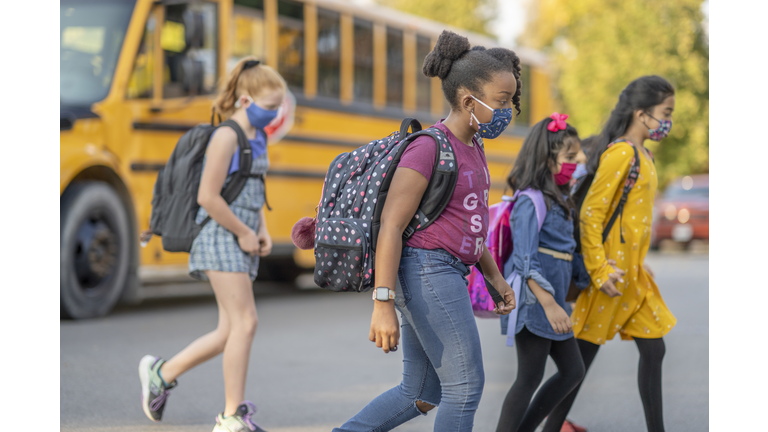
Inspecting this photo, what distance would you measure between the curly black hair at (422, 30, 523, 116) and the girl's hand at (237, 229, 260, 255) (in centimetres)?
150

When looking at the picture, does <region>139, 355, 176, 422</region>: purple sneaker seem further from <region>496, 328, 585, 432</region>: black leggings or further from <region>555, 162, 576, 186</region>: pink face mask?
<region>555, 162, 576, 186</region>: pink face mask

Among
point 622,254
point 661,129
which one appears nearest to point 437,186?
point 622,254

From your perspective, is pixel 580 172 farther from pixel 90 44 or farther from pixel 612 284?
pixel 90 44

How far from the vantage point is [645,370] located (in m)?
3.63

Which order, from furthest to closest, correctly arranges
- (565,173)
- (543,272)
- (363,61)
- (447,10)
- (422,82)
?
(447,10) → (422,82) → (363,61) → (565,173) → (543,272)

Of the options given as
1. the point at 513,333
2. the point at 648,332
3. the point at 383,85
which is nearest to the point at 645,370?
the point at 648,332

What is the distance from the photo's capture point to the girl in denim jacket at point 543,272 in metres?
3.30

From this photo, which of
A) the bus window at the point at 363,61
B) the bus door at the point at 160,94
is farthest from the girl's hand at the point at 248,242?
the bus window at the point at 363,61

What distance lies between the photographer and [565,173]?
3574 mm

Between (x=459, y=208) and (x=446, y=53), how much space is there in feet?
1.71

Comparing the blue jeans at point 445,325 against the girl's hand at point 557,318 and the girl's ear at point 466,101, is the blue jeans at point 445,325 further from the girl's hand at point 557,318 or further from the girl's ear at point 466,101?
the girl's hand at point 557,318

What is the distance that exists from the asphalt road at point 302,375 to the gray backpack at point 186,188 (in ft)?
3.18
